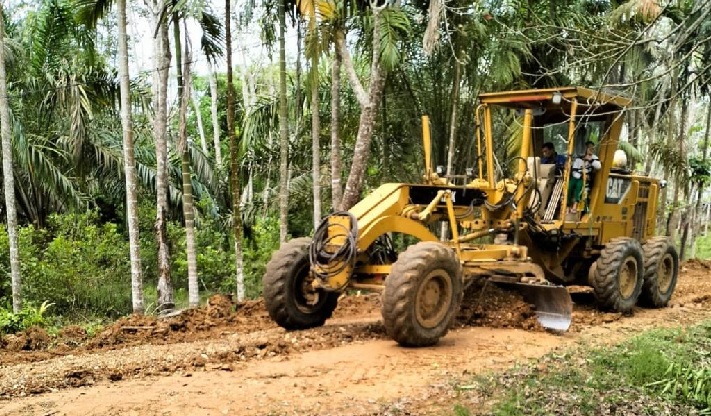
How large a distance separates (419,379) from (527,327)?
270cm

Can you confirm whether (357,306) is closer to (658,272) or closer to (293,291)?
(293,291)

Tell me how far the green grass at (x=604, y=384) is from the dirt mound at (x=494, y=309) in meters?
1.03

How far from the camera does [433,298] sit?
7.71 metres

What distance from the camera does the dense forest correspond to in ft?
39.5

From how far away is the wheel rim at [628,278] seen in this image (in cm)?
1030

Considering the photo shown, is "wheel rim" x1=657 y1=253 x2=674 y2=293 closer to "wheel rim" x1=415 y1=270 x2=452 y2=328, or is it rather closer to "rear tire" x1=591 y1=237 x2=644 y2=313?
"rear tire" x1=591 y1=237 x2=644 y2=313

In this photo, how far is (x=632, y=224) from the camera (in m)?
11.5

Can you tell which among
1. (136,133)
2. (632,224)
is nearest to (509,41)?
(632,224)

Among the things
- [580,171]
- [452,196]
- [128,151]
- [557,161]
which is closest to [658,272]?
[580,171]

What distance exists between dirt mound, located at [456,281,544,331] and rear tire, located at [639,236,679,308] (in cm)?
293

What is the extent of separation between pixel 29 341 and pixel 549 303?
6192mm

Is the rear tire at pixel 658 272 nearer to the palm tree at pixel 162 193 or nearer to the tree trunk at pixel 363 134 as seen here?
the tree trunk at pixel 363 134

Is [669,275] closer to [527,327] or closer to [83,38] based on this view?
[527,327]

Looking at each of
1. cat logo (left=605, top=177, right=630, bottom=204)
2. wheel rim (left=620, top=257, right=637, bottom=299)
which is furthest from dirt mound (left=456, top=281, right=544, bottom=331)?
cat logo (left=605, top=177, right=630, bottom=204)
